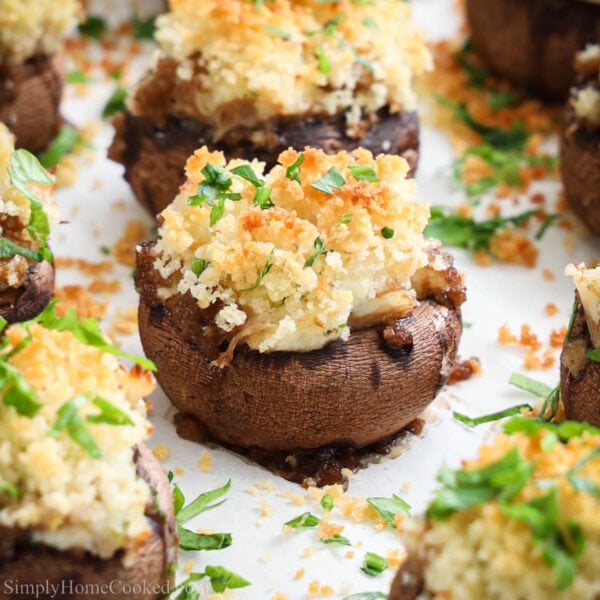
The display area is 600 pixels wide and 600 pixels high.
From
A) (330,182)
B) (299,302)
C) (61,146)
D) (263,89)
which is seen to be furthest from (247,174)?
(61,146)

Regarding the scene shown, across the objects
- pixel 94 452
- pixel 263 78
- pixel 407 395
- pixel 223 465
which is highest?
pixel 263 78

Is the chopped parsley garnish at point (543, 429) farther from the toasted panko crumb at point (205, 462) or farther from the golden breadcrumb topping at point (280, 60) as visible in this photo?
the golden breadcrumb topping at point (280, 60)

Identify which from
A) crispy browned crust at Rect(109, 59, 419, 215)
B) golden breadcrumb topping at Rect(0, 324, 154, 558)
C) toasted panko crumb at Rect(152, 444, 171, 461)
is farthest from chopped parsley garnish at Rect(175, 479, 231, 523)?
crispy browned crust at Rect(109, 59, 419, 215)

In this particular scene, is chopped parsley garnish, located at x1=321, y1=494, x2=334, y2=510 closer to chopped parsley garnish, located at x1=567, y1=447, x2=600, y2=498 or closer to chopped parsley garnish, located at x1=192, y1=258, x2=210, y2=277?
chopped parsley garnish, located at x1=192, y1=258, x2=210, y2=277

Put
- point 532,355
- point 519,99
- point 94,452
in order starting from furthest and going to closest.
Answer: point 519,99, point 532,355, point 94,452

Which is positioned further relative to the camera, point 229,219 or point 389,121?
point 389,121

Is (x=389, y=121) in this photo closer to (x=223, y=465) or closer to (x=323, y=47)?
(x=323, y=47)

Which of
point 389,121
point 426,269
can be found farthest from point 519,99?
point 426,269

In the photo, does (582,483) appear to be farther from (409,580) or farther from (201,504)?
(201,504)
